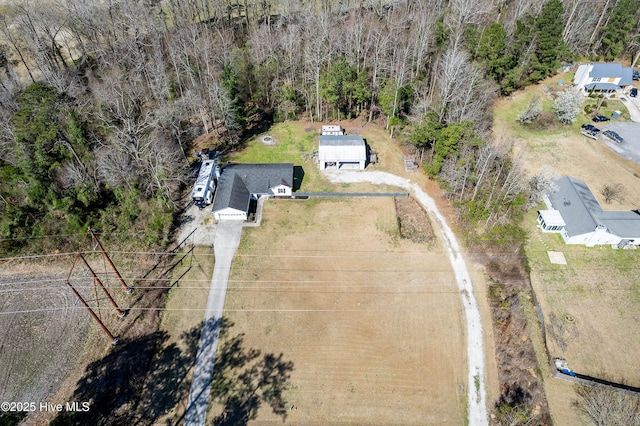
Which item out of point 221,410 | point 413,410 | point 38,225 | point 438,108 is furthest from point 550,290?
point 38,225

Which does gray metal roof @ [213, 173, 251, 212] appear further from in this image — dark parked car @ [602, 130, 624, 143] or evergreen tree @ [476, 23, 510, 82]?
dark parked car @ [602, 130, 624, 143]

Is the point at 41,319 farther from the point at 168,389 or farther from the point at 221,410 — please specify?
the point at 221,410

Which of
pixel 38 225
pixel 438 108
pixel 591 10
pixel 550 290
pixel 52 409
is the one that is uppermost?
pixel 591 10

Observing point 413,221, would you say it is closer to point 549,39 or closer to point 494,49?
point 494,49

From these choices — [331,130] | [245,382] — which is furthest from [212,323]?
[331,130]

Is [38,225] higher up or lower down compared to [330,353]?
higher up

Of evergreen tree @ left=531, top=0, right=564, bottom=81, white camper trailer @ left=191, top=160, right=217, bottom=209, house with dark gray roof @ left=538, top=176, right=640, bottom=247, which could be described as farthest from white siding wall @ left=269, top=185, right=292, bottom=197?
evergreen tree @ left=531, top=0, right=564, bottom=81
